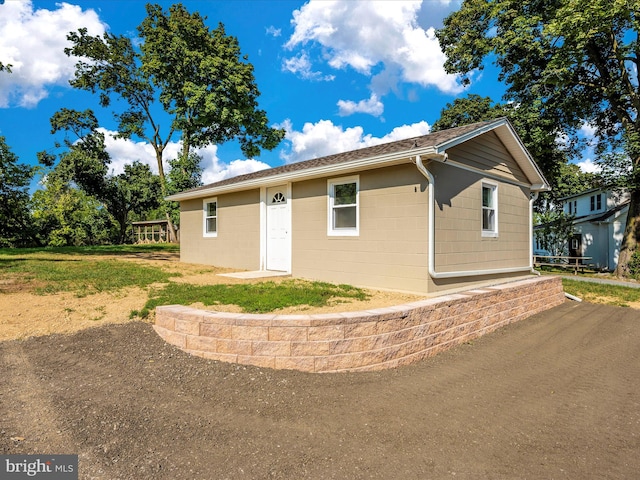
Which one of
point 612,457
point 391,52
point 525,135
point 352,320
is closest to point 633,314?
point 612,457

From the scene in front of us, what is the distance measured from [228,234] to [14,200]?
1816 cm

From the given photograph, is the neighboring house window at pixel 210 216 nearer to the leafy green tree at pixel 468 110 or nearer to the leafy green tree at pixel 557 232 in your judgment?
the leafy green tree at pixel 557 232

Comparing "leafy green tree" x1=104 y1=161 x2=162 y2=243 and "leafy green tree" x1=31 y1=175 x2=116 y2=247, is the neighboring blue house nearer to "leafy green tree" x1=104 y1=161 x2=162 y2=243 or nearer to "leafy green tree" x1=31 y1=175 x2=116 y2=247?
"leafy green tree" x1=104 y1=161 x2=162 y2=243

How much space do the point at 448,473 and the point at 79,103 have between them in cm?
3032

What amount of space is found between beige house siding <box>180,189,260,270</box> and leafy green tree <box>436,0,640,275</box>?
1153cm

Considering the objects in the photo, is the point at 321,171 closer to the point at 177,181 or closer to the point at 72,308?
the point at 72,308

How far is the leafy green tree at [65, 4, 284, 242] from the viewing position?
19469 mm

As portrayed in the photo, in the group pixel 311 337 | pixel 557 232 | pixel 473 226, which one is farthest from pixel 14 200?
pixel 557 232

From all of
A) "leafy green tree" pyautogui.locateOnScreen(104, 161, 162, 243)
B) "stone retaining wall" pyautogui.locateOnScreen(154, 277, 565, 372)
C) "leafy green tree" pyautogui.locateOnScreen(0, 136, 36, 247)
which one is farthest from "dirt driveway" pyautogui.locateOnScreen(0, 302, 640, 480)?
"leafy green tree" pyautogui.locateOnScreen(104, 161, 162, 243)

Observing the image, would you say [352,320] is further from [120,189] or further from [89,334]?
[120,189]

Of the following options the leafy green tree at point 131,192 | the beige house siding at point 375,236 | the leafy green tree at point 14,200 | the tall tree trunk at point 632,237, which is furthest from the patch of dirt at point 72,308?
the leafy green tree at point 131,192

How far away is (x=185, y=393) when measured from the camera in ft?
10.5

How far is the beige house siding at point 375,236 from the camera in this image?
21.2 feet

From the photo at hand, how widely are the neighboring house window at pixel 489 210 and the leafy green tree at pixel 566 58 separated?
23.4 ft
